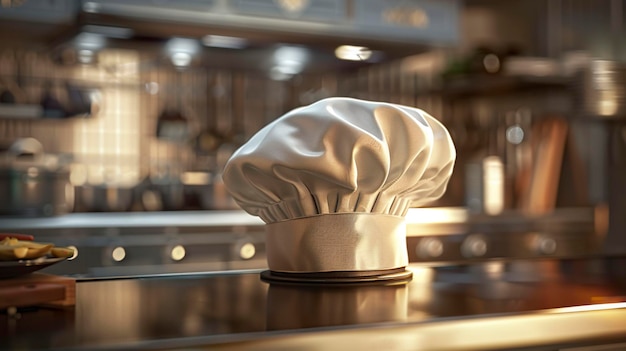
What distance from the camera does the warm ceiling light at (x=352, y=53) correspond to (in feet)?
10.2

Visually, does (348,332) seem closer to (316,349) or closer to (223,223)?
(316,349)

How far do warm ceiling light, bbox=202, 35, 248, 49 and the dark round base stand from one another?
6.57ft

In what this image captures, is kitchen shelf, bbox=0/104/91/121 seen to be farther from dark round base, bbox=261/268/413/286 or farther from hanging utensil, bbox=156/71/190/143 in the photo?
dark round base, bbox=261/268/413/286

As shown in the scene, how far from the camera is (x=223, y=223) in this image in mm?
2717

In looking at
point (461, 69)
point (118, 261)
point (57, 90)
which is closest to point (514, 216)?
point (461, 69)

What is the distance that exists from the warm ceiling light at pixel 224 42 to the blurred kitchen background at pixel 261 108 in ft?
0.03

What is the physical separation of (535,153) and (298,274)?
2.86 meters

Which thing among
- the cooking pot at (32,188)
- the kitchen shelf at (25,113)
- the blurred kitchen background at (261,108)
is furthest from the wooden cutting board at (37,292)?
the kitchen shelf at (25,113)

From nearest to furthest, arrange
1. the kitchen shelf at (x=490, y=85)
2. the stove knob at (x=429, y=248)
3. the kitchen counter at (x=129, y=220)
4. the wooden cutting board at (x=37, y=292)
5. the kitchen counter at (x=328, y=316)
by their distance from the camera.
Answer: the kitchen counter at (x=328, y=316), the wooden cutting board at (x=37, y=292), the kitchen counter at (x=129, y=220), the stove knob at (x=429, y=248), the kitchen shelf at (x=490, y=85)

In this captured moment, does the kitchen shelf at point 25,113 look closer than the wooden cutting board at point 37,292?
No

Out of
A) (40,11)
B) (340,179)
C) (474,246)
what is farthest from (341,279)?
(474,246)

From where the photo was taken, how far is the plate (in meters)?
0.77

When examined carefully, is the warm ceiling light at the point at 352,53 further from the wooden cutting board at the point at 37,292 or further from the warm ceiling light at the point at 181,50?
the wooden cutting board at the point at 37,292

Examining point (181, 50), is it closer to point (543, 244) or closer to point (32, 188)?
point (32, 188)
